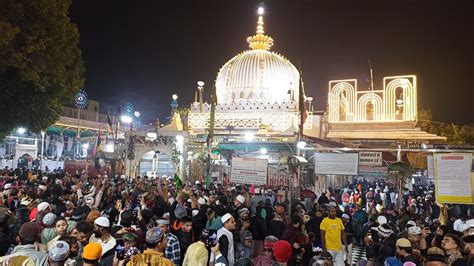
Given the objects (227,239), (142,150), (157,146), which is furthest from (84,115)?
(227,239)

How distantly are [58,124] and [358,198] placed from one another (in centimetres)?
2490

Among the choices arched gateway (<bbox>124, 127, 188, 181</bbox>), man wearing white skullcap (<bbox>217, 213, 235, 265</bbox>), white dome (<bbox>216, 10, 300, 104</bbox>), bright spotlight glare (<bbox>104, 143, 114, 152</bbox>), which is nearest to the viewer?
man wearing white skullcap (<bbox>217, 213, 235, 265</bbox>)

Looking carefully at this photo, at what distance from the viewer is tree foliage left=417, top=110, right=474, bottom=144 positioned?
3812 cm

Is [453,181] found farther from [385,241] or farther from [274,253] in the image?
[274,253]

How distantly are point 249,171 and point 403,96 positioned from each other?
1675cm

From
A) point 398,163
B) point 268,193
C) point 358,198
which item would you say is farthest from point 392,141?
point 398,163

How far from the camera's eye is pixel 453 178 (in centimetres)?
808

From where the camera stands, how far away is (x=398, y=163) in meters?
10.9

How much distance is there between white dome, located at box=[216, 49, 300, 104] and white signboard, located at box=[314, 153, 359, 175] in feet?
68.1

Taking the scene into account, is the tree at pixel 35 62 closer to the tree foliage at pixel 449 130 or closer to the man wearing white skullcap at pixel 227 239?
the man wearing white skullcap at pixel 227 239

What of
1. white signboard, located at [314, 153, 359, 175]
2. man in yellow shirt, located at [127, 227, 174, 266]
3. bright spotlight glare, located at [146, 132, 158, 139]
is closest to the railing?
bright spotlight glare, located at [146, 132, 158, 139]

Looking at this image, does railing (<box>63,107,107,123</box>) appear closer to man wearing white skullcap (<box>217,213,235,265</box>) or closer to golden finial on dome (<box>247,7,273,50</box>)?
golden finial on dome (<box>247,7,273,50</box>)

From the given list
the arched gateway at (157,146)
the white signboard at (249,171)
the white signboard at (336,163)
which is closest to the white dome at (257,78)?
the arched gateway at (157,146)

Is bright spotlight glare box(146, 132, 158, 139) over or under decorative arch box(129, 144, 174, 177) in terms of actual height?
over
